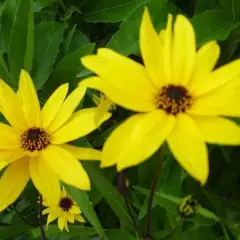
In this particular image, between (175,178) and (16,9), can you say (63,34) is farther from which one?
(175,178)

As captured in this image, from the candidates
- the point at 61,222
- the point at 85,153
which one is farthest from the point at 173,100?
the point at 61,222

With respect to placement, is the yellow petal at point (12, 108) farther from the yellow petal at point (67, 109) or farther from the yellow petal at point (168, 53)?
the yellow petal at point (168, 53)

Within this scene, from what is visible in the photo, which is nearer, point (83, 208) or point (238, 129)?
point (238, 129)

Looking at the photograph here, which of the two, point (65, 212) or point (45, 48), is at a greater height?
point (45, 48)

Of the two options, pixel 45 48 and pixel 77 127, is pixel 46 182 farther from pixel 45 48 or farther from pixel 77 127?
pixel 45 48

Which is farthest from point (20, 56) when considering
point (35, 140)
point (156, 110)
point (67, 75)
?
point (156, 110)

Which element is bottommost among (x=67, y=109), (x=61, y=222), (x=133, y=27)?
(x=61, y=222)
